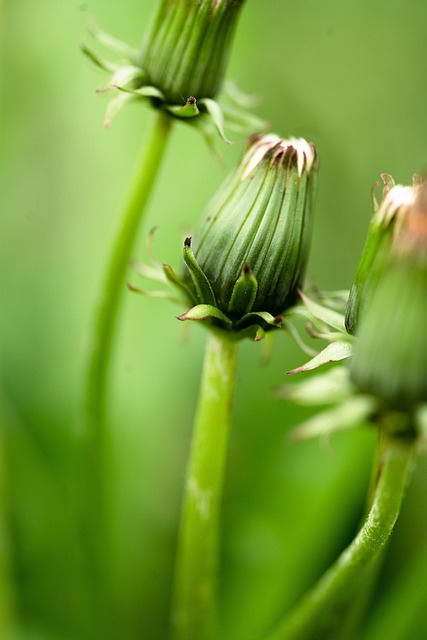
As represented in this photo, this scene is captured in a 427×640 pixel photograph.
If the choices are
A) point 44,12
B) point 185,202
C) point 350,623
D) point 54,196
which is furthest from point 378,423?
point 44,12

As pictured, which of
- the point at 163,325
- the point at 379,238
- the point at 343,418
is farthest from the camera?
the point at 163,325

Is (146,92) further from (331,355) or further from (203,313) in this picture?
(331,355)

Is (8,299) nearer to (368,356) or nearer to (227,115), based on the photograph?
(227,115)

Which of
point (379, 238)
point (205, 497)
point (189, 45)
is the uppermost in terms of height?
point (189, 45)

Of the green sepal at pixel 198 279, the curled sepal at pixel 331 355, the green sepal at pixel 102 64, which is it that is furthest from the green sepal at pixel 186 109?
the curled sepal at pixel 331 355

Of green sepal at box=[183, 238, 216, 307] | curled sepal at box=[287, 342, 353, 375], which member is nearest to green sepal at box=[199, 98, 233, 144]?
green sepal at box=[183, 238, 216, 307]

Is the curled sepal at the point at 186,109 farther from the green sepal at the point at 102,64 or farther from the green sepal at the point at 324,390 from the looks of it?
the green sepal at the point at 324,390

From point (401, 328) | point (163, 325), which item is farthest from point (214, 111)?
point (163, 325)
